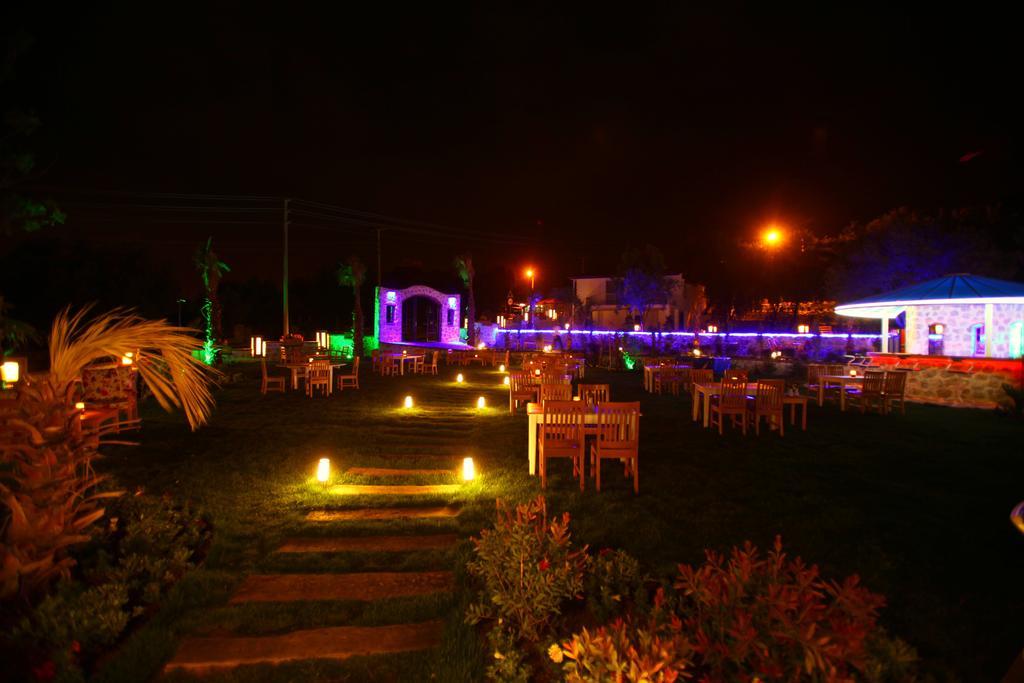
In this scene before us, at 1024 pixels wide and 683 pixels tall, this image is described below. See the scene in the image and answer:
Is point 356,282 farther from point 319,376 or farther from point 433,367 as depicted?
point 319,376

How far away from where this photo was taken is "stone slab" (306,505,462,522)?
5.62 metres

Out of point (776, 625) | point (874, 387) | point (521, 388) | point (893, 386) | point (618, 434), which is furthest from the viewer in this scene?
point (893, 386)

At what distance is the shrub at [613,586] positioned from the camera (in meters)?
3.59

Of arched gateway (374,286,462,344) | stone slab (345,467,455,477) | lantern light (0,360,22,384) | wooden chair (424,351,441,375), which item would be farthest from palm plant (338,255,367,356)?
stone slab (345,467,455,477)

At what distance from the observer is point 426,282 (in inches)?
1553

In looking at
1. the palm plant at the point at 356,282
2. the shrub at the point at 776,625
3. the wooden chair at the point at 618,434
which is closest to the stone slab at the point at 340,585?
the shrub at the point at 776,625

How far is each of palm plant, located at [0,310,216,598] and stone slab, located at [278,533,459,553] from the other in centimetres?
158

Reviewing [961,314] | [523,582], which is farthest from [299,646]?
[961,314]

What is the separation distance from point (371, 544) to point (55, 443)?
8.14 feet

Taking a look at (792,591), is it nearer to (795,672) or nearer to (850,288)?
(795,672)

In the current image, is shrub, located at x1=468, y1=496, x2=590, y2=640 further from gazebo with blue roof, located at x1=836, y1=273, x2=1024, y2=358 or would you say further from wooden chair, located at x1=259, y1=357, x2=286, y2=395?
gazebo with blue roof, located at x1=836, y1=273, x2=1024, y2=358

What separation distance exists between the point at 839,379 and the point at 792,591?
11.5m

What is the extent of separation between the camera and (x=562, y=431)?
668 centimetres

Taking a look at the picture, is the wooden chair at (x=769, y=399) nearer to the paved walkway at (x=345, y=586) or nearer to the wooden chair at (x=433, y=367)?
the paved walkway at (x=345, y=586)
